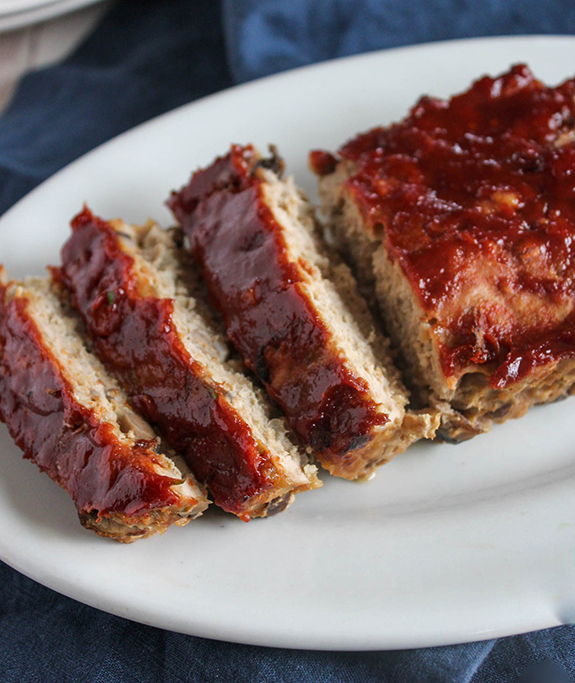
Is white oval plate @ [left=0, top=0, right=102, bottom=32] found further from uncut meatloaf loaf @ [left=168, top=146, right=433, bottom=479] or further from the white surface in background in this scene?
uncut meatloaf loaf @ [left=168, top=146, right=433, bottom=479]

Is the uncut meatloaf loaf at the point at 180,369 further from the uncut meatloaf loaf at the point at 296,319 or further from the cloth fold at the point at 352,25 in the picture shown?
the cloth fold at the point at 352,25

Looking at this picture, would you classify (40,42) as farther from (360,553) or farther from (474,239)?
(360,553)

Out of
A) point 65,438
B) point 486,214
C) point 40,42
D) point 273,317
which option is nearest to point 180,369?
point 273,317

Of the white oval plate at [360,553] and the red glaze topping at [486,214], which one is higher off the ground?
the red glaze topping at [486,214]

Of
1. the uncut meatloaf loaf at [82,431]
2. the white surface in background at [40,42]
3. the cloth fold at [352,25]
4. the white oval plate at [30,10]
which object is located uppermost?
the white oval plate at [30,10]

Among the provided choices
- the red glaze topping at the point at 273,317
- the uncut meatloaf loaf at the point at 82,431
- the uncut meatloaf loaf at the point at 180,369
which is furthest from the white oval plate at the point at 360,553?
the red glaze topping at the point at 273,317
